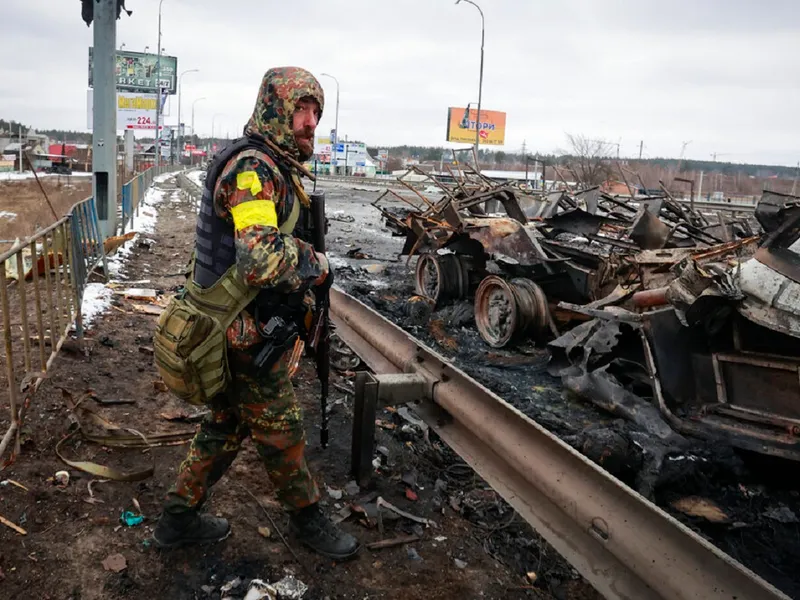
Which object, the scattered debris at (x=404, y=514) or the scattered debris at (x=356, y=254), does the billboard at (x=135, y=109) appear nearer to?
the scattered debris at (x=356, y=254)

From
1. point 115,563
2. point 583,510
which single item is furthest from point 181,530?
point 583,510

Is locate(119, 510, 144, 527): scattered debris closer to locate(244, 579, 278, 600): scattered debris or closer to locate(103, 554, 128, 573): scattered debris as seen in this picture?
locate(103, 554, 128, 573): scattered debris

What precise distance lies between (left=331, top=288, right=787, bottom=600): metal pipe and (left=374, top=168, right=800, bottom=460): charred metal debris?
5.23ft

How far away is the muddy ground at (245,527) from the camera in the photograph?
8.18 feet

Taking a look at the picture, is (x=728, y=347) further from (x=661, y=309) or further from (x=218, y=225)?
(x=218, y=225)

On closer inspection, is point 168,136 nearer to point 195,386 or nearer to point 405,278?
point 405,278

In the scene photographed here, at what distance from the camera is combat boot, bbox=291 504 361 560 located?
269cm

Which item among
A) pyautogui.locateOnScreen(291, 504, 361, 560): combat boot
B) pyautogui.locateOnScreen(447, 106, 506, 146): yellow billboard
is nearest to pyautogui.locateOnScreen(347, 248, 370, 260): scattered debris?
pyautogui.locateOnScreen(291, 504, 361, 560): combat boot

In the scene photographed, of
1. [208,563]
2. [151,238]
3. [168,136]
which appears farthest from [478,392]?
[168,136]

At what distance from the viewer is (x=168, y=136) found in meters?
71.4

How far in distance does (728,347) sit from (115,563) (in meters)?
3.76

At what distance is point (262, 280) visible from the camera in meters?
2.26

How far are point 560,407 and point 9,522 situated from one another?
3581mm

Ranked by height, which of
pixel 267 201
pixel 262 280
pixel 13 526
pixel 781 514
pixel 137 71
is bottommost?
pixel 781 514
